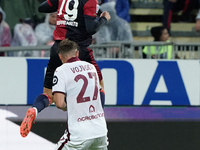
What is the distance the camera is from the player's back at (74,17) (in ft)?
16.7

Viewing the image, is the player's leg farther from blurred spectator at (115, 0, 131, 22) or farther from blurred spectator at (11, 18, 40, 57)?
blurred spectator at (115, 0, 131, 22)

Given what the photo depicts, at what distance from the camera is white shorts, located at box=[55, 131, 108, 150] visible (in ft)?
14.0

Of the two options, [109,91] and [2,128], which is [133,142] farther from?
[2,128]

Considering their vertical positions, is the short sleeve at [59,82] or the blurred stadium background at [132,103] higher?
A: the short sleeve at [59,82]

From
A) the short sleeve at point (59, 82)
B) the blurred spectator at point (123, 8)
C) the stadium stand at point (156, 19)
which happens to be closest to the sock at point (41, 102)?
the short sleeve at point (59, 82)

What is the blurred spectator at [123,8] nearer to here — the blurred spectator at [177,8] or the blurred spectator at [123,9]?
the blurred spectator at [123,9]

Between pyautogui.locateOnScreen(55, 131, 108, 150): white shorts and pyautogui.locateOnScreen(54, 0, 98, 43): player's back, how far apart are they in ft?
4.31

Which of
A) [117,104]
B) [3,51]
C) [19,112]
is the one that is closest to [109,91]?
[117,104]

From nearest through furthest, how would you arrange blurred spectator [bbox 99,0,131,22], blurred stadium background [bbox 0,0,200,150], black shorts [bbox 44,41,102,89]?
black shorts [bbox 44,41,102,89] < blurred stadium background [bbox 0,0,200,150] < blurred spectator [bbox 99,0,131,22]

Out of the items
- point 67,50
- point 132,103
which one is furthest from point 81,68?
point 132,103

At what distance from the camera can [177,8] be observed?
408 inches

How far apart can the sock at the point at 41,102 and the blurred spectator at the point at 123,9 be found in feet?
15.3

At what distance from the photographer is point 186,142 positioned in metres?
6.34

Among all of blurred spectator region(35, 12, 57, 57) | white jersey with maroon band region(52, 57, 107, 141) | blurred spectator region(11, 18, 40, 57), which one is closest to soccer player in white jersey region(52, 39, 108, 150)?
white jersey with maroon band region(52, 57, 107, 141)
